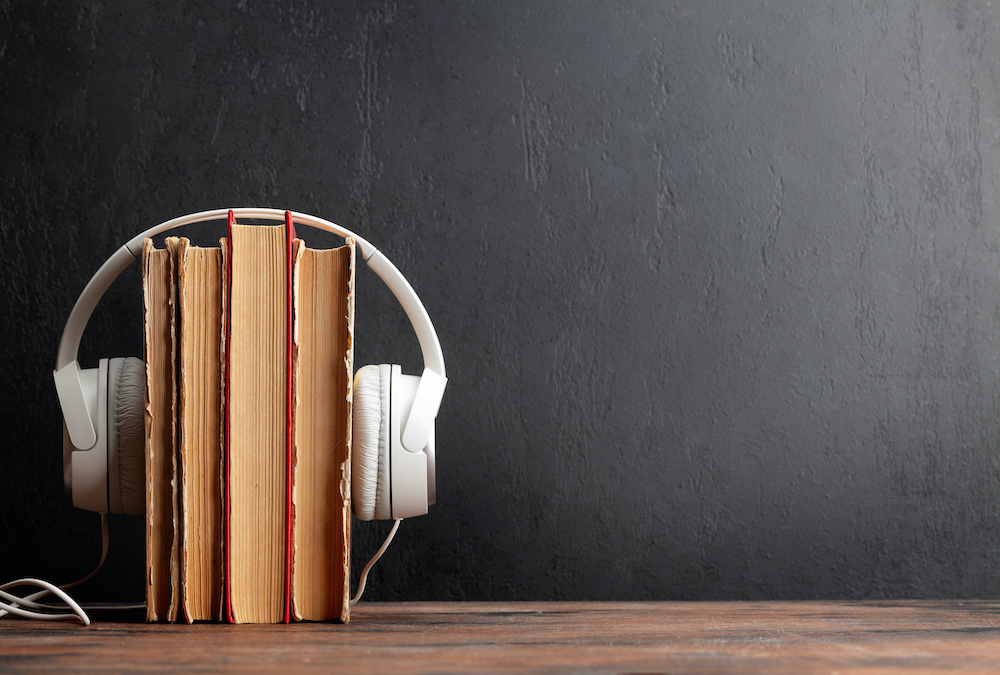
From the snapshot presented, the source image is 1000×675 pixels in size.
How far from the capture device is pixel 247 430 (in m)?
0.81

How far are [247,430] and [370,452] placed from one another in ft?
0.44

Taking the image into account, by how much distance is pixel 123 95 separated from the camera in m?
1.13

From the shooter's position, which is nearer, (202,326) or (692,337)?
(202,326)

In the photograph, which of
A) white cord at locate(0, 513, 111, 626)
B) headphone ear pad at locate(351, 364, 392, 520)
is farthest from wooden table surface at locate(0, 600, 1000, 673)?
headphone ear pad at locate(351, 364, 392, 520)

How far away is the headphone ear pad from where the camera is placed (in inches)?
32.5

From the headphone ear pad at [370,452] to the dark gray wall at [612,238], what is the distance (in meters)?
0.29

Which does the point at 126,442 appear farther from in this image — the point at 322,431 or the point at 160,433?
the point at 322,431

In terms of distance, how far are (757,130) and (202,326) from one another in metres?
0.88

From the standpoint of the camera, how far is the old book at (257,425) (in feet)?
2.61

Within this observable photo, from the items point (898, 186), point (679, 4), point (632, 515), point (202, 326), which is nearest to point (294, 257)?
point (202, 326)

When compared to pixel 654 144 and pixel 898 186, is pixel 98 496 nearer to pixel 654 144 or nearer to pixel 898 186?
pixel 654 144

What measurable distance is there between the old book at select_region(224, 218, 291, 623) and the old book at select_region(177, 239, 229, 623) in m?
0.02

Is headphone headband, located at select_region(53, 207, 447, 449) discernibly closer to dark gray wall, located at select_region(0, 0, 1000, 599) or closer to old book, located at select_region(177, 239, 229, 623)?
old book, located at select_region(177, 239, 229, 623)

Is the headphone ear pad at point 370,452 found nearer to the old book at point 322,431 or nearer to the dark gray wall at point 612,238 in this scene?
the old book at point 322,431
